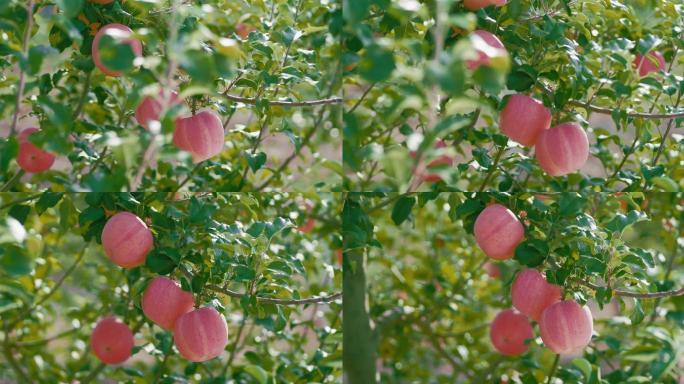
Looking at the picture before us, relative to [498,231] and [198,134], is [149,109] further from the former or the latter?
[498,231]

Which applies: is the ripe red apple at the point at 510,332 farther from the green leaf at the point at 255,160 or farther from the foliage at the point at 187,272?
the green leaf at the point at 255,160

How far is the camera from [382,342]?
2432 millimetres

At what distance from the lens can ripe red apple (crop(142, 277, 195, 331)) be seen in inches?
54.1

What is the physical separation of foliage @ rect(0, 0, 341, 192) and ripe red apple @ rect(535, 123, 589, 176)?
399 millimetres

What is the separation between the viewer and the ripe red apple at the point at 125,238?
1313mm

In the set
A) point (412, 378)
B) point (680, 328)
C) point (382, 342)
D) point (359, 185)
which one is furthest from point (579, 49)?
point (412, 378)

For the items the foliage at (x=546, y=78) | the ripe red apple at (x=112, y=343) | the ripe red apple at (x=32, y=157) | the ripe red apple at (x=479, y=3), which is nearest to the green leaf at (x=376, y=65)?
the foliage at (x=546, y=78)

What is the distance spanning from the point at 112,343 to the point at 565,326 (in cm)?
90

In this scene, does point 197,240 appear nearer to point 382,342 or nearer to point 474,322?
point 382,342

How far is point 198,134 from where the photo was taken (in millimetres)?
1414

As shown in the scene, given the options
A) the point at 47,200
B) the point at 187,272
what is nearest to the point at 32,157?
the point at 47,200

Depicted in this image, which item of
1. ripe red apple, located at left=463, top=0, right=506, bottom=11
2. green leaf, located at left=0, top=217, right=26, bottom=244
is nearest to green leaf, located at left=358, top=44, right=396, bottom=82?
green leaf, located at left=0, top=217, right=26, bottom=244

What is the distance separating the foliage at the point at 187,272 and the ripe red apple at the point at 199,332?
1.8 inches

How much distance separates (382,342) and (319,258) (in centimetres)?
39
